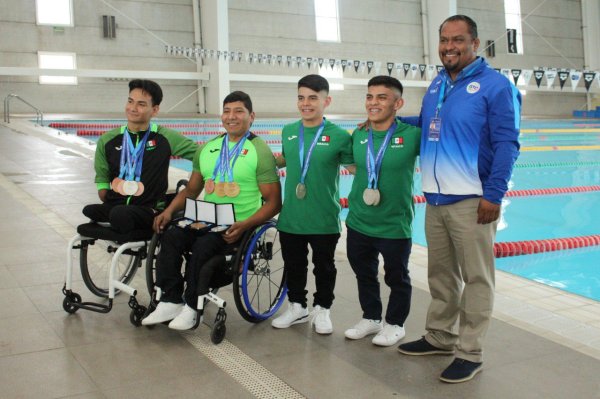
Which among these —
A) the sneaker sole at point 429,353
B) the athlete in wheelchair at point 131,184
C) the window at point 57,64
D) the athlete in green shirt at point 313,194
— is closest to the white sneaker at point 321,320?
the athlete in green shirt at point 313,194

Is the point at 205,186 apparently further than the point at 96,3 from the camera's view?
No

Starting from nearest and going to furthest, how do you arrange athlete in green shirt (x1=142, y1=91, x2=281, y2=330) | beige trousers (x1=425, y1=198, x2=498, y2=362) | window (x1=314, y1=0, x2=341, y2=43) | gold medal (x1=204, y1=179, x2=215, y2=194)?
1. beige trousers (x1=425, y1=198, x2=498, y2=362)
2. athlete in green shirt (x1=142, y1=91, x2=281, y2=330)
3. gold medal (x1=204, y1=179, x2=215, y2=194)
4. window (x1=314, y1=0, x2=341, y2=43)

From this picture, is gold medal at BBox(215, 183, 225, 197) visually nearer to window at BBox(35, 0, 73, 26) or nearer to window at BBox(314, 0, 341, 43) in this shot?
window at BBox(35, 0, 73, 26)

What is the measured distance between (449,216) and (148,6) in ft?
66.7

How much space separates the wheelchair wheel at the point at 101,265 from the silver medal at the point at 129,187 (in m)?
0.28

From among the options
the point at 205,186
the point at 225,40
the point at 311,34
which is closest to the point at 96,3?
the point at 225,40

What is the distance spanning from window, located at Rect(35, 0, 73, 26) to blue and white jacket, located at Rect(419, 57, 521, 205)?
19.7m

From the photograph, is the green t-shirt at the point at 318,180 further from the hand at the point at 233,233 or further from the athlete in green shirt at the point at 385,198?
the hand at the point at 233,233

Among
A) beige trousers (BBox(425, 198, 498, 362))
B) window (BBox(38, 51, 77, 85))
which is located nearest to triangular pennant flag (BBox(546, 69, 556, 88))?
beige trousers (BBox(425, 198, 498, 362))

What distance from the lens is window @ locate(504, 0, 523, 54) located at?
26250mm

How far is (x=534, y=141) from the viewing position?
1659 centimetres

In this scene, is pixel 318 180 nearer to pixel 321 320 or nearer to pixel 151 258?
pixel 321 320

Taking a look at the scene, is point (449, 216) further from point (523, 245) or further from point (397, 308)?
point (523, 245)

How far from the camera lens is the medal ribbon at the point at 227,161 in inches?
126
